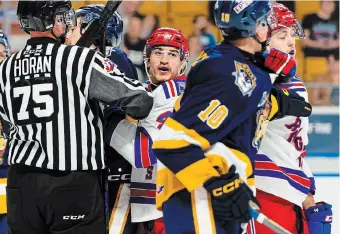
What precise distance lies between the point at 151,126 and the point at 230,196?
0.60 metres

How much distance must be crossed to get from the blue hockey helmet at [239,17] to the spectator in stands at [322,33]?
19.1 feet

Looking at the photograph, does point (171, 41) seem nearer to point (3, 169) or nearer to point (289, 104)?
point (289, 104)

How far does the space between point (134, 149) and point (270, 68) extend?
53 cm

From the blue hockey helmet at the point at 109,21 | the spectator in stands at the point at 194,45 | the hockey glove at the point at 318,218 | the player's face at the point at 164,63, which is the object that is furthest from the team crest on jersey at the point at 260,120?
the spectator in stands at the point at 194,45

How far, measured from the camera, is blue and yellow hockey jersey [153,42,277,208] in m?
2.06

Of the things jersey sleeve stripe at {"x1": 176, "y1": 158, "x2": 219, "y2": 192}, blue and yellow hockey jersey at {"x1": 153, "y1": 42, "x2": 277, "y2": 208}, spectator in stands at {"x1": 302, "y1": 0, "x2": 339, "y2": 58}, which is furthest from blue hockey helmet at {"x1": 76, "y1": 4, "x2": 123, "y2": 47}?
spectator in stands at {"x1": 302, "y1": 0, "x2": 339, "y2": 58}

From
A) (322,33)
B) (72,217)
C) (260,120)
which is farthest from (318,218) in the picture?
(322,33)

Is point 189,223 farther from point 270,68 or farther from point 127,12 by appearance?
point 127,12

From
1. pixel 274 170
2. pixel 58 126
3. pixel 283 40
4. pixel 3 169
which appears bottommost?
pixel 3 169

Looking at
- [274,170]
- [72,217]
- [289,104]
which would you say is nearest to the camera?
[72,217]

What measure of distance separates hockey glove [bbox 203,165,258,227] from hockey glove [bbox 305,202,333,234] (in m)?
0.95

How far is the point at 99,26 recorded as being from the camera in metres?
2.66

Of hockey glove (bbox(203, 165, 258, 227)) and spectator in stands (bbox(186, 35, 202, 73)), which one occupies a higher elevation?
hockey glove (bbox(203, 165, 258, 227))

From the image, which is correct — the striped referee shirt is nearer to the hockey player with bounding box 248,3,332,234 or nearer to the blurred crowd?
the hockey player with bounding box 248,3,332,234
